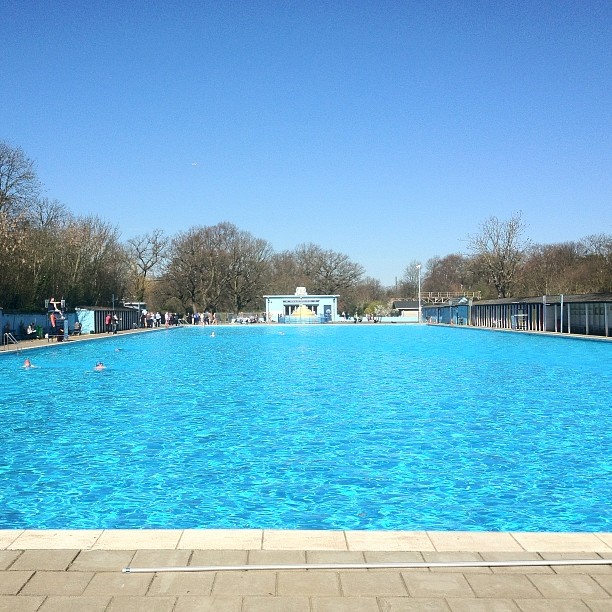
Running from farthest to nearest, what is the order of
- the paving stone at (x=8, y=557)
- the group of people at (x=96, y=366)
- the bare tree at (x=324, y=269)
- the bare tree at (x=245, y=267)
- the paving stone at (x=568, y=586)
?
the bare tree at (x=324, y=269)
the bare tree at (x=245, y=267)
the group of people at (x=96, y=366)
the paving stone at (x=8, y=557)
the paving stone at (x=568, y=586)

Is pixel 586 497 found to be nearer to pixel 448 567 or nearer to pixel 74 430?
pixel 448 567

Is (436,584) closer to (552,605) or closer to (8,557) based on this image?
(552,605)

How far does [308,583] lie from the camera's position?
3141mm

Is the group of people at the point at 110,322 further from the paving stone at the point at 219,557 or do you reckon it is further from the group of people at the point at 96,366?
the paving stone at the point at 219,557

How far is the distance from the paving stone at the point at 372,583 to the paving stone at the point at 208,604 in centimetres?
41

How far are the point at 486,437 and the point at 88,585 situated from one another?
Result: 6.68 meters

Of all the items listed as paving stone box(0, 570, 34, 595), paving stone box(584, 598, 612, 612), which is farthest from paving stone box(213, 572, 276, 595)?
paving stone box(584, 598, 612, 612)

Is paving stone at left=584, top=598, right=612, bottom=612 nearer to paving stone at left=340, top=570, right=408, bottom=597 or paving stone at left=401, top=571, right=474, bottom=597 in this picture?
paving stone at left=401, top=571, right=474, bottom=597

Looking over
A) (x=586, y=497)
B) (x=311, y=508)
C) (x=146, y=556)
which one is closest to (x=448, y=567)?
(x=146, y=556)

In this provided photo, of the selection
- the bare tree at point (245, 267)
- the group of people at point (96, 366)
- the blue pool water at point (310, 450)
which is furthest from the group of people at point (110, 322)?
the bare tree at point (245, 267)

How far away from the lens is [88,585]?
3.12 m

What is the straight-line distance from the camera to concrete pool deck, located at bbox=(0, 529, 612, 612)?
2932 millimetres

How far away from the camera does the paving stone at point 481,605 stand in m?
2.86

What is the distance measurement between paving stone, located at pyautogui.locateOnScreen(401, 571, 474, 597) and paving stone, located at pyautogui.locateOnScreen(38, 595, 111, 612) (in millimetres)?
1406
